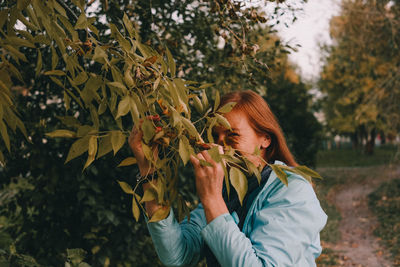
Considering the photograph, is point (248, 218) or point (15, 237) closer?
point (248, 218)

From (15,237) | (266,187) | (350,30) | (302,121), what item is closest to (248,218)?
(266,187)

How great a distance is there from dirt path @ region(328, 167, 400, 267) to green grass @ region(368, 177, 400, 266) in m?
0.16

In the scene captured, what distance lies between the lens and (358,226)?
29.0 feet

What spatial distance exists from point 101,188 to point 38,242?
676mm

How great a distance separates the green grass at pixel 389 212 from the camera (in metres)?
7.14

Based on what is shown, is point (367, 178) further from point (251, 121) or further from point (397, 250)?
point (251, 121)

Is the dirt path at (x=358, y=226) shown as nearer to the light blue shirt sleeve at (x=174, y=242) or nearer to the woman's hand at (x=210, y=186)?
the light blue shirt sleeve at (x=174, y=242)

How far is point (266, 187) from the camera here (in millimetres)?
1575

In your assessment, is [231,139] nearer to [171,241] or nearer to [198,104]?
[198,104]

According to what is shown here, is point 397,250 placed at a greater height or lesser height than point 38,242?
lesser

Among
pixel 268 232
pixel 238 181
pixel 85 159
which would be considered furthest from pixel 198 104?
pixel 85 159

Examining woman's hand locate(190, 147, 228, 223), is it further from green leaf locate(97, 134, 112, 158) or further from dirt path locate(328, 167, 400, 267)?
dirt path locate(328, 167, 400, 267)

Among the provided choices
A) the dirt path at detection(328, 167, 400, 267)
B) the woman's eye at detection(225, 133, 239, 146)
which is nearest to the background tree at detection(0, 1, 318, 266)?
the woman's eye at detection(225, 133, 239, 146)

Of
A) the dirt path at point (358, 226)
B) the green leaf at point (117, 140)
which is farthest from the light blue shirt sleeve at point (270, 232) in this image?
the dirt path at point (358, 226)
